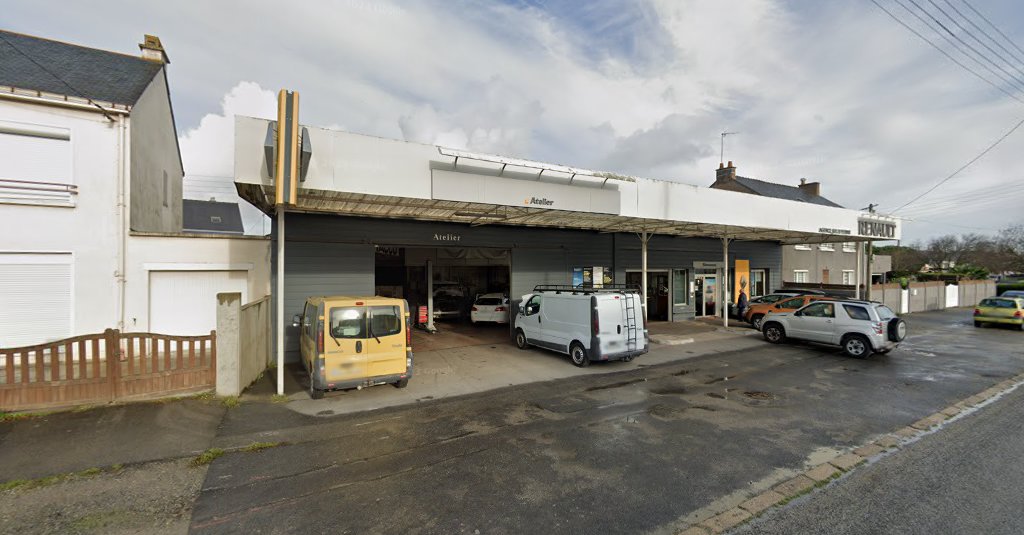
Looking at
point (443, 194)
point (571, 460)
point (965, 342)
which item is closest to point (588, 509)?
point (571, 460)

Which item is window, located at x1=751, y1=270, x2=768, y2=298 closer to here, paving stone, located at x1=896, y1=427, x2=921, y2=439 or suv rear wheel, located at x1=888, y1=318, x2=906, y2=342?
suv rear wheel, located at x1=888, y1=318, x2=906, y2=342

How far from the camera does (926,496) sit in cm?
409

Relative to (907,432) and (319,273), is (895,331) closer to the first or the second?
(907,432)

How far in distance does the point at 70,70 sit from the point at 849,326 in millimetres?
22339

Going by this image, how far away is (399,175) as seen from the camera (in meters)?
7.78

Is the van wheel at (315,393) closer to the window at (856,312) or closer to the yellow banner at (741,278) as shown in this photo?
the window at (856,312)

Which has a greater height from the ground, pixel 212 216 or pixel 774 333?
pixel 212 216

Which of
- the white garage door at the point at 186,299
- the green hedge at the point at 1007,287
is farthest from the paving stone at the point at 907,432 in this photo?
the green hedge at the point at 1007,287

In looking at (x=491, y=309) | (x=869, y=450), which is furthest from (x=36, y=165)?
(x=869, y=450)

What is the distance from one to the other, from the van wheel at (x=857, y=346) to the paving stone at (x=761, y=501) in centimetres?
947

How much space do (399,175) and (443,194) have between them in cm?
95

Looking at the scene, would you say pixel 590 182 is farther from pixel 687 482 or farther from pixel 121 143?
pixel 121 143

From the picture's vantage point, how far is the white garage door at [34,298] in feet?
28.0

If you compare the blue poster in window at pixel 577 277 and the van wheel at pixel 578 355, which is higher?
the blue poster in window at pixel 577 277
